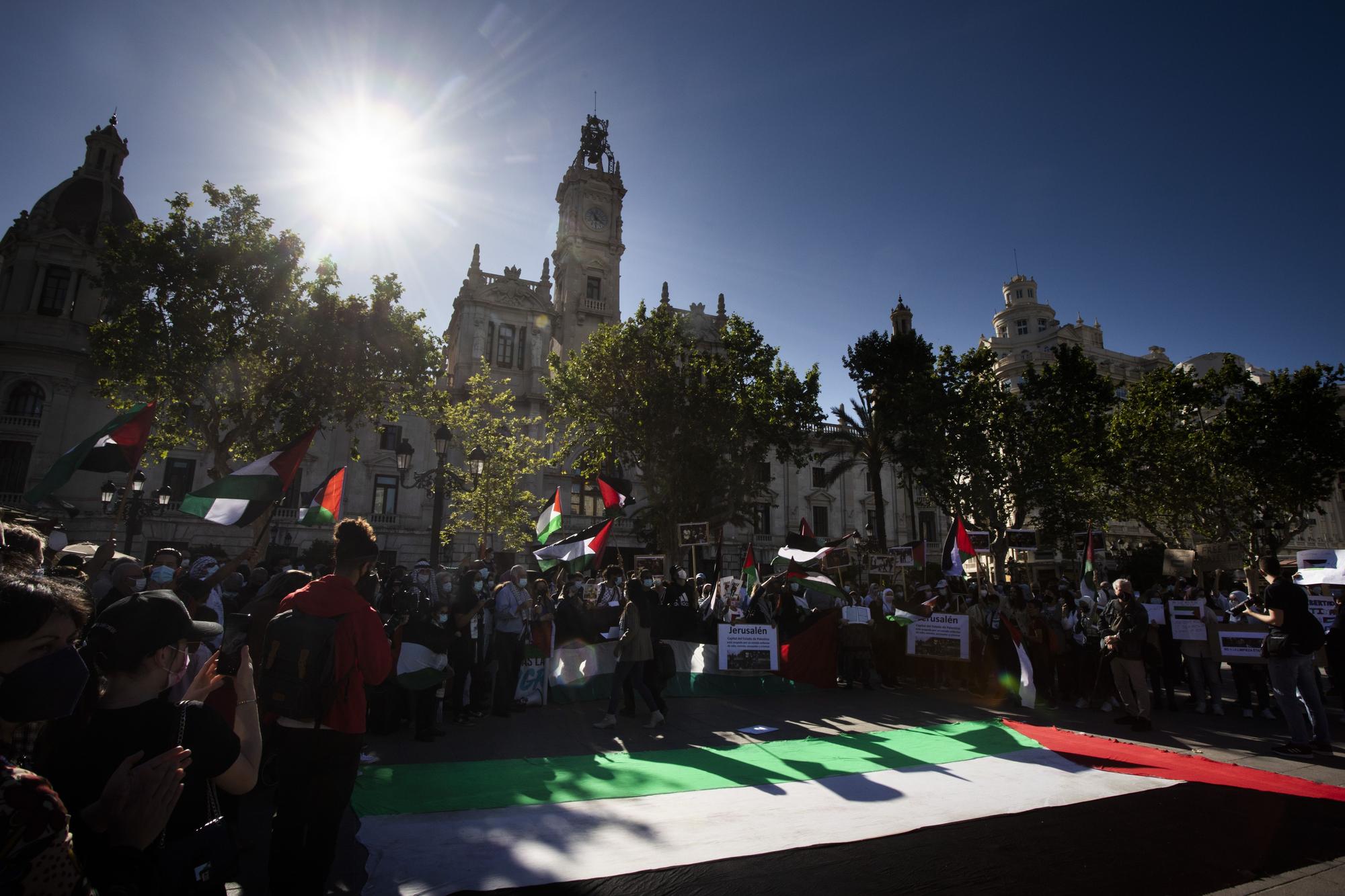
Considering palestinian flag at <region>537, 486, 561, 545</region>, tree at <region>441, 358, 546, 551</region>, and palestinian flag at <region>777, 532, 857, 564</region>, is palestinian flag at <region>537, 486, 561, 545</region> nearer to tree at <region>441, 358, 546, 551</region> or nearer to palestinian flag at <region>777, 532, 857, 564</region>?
palestinian flag at <region>777, 532, 857, 564</region>

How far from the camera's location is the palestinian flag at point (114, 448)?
8008 millimetres

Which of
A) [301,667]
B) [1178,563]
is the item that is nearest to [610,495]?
[301,667]

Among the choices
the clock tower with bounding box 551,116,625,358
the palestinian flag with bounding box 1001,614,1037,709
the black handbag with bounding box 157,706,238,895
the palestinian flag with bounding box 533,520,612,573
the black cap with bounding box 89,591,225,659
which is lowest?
the palestinian flag with bounding box 1001,614,1037,709

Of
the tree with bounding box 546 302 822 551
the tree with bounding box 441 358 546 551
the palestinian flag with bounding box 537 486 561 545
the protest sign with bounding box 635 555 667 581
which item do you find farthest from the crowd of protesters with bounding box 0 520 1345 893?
the tree with bounding box 441 358 546 551

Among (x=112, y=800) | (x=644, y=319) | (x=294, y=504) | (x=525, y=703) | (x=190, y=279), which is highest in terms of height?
(x=644, y=319)

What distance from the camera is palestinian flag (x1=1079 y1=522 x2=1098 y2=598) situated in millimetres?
15060

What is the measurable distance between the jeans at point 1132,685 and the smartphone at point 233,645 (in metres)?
10.8

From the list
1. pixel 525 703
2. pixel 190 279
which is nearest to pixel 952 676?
pixel 525 703

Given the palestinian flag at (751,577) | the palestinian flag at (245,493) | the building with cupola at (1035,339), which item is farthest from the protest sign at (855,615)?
the building with cupola at (1035,339)

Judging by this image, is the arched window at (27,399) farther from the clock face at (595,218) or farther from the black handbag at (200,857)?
the black handbag at (200,857)

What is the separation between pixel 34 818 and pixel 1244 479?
1353 inches

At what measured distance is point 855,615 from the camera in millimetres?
13102

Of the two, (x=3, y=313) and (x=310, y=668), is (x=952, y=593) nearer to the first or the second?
(x=310, y=668)

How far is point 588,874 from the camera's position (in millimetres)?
4246
